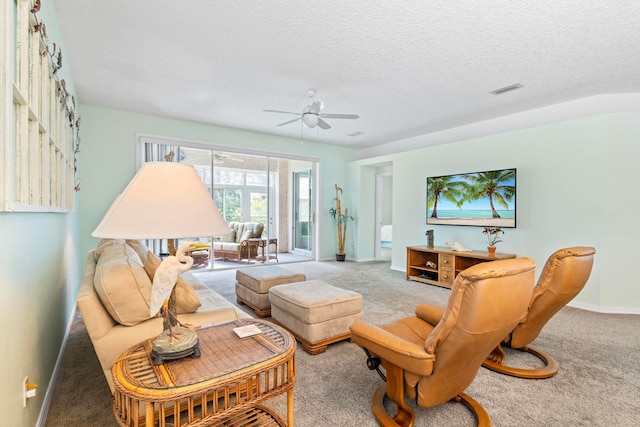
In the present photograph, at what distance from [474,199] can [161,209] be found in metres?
4.71

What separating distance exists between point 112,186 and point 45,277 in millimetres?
3392

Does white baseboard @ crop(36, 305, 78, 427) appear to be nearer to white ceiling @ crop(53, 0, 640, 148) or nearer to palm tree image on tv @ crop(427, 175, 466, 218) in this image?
white ceiling @ crop(53, 0, 640, 148)

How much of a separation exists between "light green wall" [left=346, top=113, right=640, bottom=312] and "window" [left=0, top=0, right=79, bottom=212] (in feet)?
16.8

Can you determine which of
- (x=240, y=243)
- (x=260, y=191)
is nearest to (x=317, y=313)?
(x=240, y=243)

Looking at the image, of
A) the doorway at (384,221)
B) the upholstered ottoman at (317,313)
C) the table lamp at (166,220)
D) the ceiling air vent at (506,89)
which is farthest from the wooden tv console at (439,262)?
the table lamp at (166,220)

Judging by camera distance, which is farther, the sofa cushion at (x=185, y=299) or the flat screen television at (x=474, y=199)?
the flat screen television at (x=474, y=199)

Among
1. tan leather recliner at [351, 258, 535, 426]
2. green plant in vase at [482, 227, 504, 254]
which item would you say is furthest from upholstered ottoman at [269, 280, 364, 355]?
green plant in vase at [482, 227, 504, 254]

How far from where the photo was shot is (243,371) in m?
1.18

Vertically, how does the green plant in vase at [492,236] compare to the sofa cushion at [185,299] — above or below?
above

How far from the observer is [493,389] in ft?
6.51

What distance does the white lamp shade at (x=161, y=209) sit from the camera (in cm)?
116

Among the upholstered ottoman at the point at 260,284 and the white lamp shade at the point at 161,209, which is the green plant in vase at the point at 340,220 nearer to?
the upholstered ottoman at the point at 260,284

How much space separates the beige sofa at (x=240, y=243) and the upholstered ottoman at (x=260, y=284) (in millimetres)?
2542

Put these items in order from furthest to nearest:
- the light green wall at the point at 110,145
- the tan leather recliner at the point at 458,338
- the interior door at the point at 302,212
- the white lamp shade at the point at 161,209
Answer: the interior door at the point at 302,212, the light green wall at the point at 110,145, the tan leather recliner at the point at 458,338, the white lamp shade at the point at 161,209
